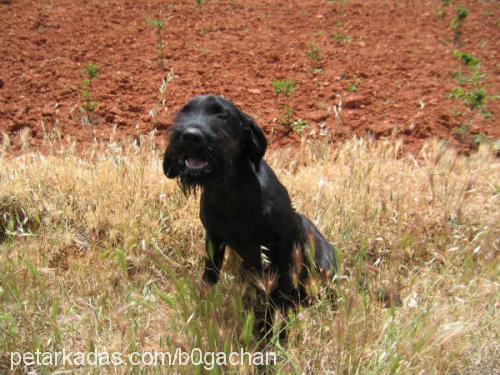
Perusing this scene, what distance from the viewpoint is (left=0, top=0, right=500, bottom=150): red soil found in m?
4.95

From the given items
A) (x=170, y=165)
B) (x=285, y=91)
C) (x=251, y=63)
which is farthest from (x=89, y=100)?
(x=170, y=165)

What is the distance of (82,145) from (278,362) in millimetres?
3294

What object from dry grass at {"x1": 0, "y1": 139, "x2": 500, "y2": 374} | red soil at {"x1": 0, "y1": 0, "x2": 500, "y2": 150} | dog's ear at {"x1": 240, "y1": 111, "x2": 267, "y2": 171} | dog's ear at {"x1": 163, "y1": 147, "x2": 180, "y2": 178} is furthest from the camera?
red soil at {"x1": 0, "y1": 0, "x2": 500, "y2": 150}

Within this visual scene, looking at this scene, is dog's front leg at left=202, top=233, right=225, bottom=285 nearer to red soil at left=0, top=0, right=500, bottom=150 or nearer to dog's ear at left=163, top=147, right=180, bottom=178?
dog's ear at left=163, top=147, right=180, bottom=178

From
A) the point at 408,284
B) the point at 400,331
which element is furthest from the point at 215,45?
the point at 400,331

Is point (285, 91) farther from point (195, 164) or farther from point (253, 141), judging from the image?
point (195, 164)

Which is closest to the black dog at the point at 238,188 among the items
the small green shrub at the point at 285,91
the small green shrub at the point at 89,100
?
the small green shrub at the point at 285,91

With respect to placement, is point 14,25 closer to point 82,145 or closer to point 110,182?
point 82,145

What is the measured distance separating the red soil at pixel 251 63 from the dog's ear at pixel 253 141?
1481 mm

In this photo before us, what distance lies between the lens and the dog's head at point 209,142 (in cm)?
212

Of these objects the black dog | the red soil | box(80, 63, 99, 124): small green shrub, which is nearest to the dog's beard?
the black dog

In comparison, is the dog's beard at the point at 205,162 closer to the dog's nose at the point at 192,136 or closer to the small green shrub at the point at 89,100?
the dog's nose at the point at 192,136

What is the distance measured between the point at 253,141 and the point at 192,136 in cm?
44

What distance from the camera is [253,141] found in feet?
7.88
